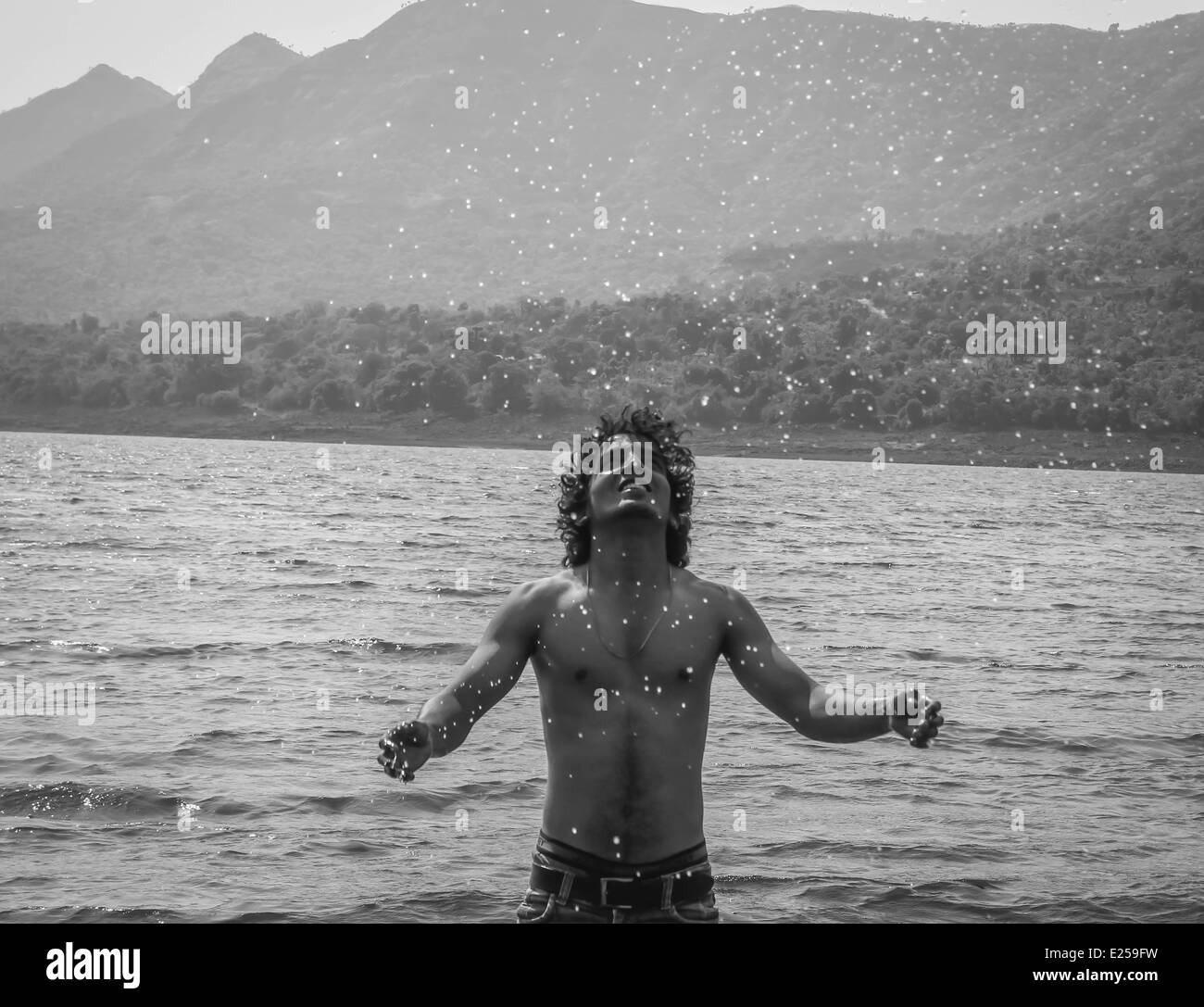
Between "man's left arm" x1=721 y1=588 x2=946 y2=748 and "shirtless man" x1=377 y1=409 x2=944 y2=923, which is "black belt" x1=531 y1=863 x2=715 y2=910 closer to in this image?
"shirtless man" x1=377 y1=409 x2=944 y2=923

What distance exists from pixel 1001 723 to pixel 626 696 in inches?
708

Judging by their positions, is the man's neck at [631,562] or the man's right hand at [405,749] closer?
the man's right hand at [405,749]

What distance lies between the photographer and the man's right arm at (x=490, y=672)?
194 inches

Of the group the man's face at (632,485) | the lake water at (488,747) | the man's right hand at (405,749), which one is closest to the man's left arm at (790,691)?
the man's face at (632,485)

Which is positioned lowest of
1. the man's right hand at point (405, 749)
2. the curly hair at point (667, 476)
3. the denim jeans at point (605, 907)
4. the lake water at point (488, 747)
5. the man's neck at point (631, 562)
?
the lake water at point (488, 747)

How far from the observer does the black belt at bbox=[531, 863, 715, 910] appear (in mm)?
5094

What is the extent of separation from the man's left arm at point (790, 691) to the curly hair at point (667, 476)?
0.98 ft

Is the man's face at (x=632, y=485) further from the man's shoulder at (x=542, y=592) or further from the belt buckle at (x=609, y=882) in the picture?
the belt buckle at (x=609, y=882)

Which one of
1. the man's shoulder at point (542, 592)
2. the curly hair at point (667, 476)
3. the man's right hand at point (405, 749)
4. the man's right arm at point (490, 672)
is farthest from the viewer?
the curly hair at point (667, 476)

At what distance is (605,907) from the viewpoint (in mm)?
5090

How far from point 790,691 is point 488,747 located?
14243 millimetres

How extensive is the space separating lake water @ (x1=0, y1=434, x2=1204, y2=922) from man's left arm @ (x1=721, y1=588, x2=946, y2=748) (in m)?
6.45

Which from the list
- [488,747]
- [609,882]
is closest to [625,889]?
[609,882]
